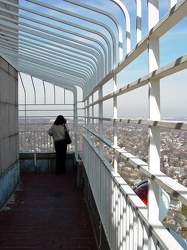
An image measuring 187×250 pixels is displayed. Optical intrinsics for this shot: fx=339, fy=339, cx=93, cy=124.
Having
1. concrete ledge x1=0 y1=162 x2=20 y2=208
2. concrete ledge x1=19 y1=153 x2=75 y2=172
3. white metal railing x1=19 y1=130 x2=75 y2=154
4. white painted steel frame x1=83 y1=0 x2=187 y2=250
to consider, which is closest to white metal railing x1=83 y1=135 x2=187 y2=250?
white painted steel frame x1=83 y1=0 x2=187 y2=250

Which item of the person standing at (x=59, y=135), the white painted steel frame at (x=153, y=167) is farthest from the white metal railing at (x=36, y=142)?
the white painted steel frame at (x=153, y=167)

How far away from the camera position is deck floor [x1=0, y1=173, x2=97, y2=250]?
16.2 ft

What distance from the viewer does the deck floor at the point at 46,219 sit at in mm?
4927

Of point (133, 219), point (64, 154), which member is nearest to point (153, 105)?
point (133, 219)

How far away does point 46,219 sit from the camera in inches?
235

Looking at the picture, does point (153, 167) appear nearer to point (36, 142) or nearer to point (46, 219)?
point (46, 219)

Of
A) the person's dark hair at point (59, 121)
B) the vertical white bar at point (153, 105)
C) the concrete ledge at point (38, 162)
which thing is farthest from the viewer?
the concrete ledge at point (38, 162)

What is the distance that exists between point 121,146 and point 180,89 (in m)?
1.53

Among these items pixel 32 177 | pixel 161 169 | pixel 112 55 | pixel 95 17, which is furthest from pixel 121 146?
pixel 32 177

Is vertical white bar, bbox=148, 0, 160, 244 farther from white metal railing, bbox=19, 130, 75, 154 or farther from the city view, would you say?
white metal railing, bbox=19, 130, 75, 154

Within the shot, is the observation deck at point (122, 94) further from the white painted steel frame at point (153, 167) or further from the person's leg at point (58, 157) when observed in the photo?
the person's leg at point (58, 157)

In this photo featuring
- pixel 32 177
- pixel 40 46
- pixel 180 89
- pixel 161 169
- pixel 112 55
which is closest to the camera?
pixel 180 89

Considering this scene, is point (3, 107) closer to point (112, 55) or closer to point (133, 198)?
point (112, 55)

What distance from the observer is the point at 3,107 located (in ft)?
24.1
